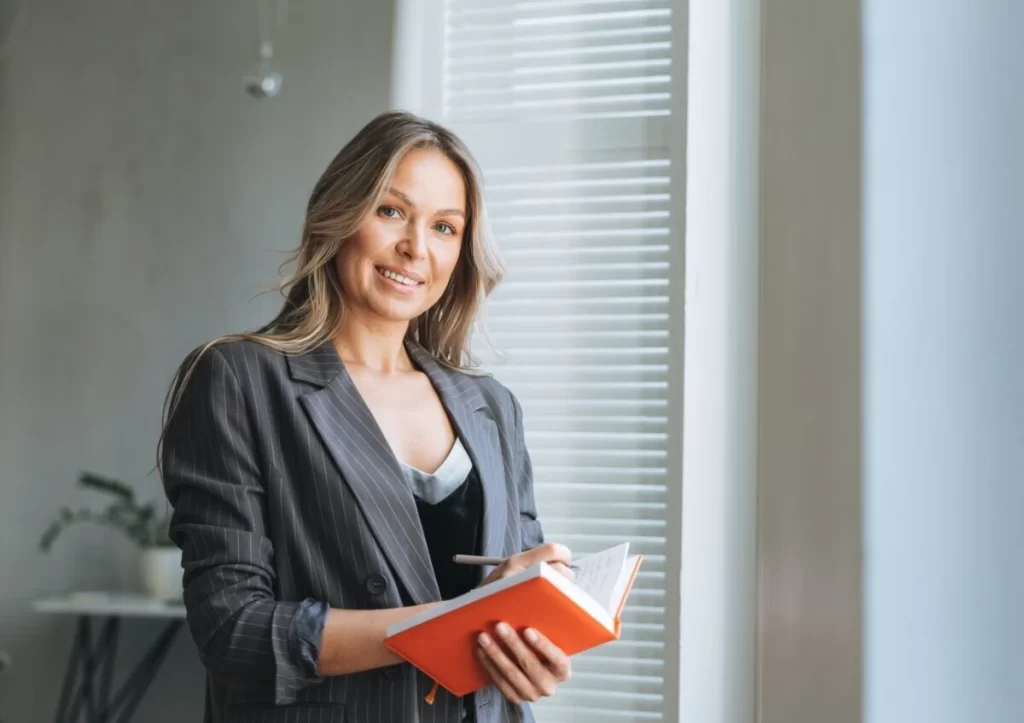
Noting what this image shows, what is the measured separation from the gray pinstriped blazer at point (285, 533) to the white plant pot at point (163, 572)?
1535mm

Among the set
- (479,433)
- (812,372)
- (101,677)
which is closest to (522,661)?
(479,433)

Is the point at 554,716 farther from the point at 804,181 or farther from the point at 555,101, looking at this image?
the point at 804,181

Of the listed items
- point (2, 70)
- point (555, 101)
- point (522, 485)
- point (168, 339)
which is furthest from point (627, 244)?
point (2, 70)

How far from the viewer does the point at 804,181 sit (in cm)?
57

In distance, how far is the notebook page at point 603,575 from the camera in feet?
3.68

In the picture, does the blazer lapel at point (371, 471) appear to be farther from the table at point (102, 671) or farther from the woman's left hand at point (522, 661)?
the table at point (102, 671)

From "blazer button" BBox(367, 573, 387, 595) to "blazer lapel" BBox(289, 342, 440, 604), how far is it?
24 millimetres

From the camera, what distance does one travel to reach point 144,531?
2.84 metres

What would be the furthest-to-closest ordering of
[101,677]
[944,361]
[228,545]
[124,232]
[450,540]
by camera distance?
[124,232]
[101,677]
[450,540]
[228,545]
[944,361]

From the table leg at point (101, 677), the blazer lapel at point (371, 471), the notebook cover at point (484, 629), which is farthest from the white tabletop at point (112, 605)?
the notebook cover at point (484, 629)

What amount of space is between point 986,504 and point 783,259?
21cm

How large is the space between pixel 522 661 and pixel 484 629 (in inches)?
2.7

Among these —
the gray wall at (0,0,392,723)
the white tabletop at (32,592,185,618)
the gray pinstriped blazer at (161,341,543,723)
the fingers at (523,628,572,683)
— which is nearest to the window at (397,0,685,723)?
the gray pinstriped blazer at (161,341,543,723)

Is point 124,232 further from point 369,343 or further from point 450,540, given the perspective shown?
point 450,540
